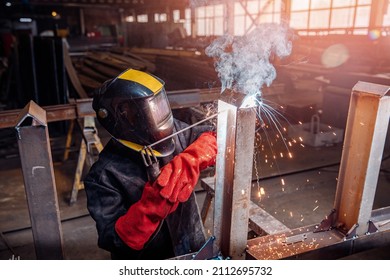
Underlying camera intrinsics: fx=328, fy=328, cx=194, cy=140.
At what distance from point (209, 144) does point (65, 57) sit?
15.9 feet

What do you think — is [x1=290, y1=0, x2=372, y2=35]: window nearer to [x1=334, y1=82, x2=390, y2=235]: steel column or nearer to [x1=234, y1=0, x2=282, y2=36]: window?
[x1=234, y1=0, x2=282, y2=36]: window

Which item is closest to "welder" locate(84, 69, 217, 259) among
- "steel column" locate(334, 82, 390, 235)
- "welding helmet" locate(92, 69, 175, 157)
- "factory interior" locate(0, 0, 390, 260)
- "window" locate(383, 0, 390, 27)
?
"welding helmet" locate(92, 69, 175, 157)

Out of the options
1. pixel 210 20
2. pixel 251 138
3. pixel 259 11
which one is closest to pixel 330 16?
pixel 259 11

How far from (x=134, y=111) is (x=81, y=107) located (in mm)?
2004

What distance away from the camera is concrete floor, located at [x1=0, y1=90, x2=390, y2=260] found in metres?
2.97

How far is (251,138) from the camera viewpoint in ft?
3.14

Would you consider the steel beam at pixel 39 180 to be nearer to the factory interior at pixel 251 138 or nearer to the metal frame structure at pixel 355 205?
the factory interior at pixel 251 138

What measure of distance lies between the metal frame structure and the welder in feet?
1.22

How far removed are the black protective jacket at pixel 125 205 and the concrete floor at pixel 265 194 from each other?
133 centimetres

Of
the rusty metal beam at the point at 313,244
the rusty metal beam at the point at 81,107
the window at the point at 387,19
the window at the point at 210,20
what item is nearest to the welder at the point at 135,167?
the rusty metal beam at the point at 313,244

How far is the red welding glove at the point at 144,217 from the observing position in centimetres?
118

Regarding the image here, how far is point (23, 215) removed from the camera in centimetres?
340

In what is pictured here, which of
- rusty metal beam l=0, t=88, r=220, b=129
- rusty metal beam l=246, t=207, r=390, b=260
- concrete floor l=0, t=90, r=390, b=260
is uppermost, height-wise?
rusty metal beam l=0, t=88, r=220, b=129

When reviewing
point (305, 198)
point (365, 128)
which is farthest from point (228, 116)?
point (305, 198)
